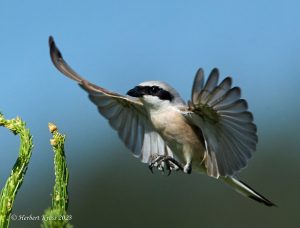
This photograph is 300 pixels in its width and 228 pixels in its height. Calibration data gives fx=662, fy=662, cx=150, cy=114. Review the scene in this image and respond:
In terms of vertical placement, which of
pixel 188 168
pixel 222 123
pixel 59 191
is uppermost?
pixel 222 123

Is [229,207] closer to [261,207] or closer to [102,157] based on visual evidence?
[261,207]

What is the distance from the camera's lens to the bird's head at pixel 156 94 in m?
3.01

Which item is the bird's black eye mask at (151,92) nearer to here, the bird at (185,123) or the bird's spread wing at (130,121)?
the bird at (185,123)

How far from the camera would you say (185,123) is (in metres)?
2.97

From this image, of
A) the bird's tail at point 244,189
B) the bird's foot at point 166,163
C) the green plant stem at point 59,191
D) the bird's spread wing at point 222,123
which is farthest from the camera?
the bird's tail at point 244,189

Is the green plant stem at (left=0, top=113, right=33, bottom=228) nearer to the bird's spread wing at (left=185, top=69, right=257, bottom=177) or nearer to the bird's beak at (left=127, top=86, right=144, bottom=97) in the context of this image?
the bird's spread wing at (left=185, top=69, right=257, bottom=177)

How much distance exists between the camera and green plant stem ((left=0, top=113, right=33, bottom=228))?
167cm

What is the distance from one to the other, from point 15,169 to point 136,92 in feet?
4.39

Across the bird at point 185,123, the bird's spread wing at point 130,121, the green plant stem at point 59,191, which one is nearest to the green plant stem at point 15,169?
the green plant stem at point 59,191

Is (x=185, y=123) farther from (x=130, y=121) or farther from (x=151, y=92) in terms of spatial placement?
(x=130, y=121)

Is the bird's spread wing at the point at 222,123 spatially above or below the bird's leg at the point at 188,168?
above

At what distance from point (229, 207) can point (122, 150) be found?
6.18 feet

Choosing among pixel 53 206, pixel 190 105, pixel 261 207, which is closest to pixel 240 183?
pixel 190 105

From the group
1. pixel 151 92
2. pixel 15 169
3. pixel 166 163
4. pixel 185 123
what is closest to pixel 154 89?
pixel 151 92
